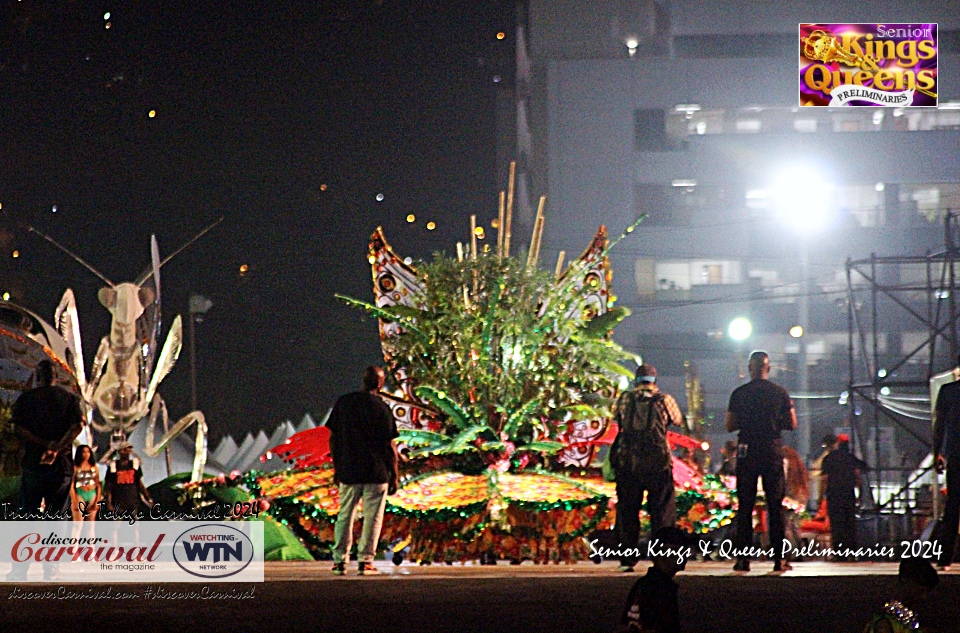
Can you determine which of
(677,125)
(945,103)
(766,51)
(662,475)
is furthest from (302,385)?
(662,475)

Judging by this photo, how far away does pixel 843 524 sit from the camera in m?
13.2

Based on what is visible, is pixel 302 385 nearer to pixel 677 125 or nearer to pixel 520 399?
pixel 677 125

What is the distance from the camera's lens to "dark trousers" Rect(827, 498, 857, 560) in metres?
13.1

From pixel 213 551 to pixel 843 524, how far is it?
6.64 m

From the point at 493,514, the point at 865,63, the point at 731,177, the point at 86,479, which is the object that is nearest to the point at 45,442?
the point at 493,514

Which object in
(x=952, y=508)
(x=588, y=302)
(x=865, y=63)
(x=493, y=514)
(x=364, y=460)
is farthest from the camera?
(x=865, y=63)

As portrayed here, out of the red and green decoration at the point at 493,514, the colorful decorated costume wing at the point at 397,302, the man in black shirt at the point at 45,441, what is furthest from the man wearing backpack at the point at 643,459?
the man in black shirt at the point at 45,441

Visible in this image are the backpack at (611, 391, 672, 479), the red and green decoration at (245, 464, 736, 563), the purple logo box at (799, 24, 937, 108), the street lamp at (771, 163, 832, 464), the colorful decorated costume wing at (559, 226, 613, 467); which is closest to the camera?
the backpack at (611, 391, 672, 479)

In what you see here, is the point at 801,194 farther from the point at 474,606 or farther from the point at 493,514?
the point at 474,606

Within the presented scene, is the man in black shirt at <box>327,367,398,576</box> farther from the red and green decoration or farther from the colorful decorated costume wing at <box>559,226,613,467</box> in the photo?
the colorful decorated costume wing at <box>559,226,613,467</box>

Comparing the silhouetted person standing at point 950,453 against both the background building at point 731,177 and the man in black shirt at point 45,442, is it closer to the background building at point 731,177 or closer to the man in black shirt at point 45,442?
the man in black shirt at point 45,442

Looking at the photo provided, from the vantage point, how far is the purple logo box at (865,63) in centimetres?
3512

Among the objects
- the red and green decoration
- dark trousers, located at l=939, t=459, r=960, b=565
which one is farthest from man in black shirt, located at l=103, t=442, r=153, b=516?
dark trousers, located at l=939, t=459, r=960, b=565

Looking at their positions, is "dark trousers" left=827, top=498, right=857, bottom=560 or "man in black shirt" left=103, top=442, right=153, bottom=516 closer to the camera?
"dark trousers" left=827, top=498, right=857, bottom=560
